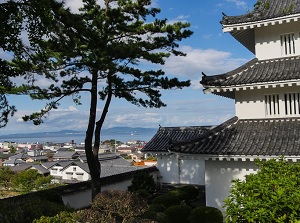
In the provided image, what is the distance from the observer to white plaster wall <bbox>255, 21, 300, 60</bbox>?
11.4 m

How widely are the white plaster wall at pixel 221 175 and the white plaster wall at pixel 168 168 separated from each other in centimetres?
1174

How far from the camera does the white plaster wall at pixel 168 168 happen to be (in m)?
23.1

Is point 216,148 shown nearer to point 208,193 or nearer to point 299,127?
point 208,193

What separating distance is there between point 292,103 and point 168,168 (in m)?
13.8

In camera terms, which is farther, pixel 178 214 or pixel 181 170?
pixel 181 170

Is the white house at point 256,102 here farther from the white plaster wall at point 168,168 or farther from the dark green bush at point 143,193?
the white plaster wall at point 168,168

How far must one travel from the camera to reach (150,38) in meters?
16.3

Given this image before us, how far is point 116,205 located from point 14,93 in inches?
413

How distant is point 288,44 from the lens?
11.6 meters

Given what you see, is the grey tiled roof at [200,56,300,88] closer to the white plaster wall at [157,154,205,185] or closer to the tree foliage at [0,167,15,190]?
the white plaster wall at [157,154,205,185]

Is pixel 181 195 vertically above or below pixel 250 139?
below

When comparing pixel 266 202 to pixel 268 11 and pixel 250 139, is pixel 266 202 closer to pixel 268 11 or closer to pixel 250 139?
pixel 250 139

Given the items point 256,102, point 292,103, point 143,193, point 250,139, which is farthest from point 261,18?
point 143,193

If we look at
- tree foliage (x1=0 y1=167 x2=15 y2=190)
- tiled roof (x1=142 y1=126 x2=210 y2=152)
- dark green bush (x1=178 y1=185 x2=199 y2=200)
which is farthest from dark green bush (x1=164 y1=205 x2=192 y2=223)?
tree foliage (x1=0 y1=167 x2=15 y2=190)
